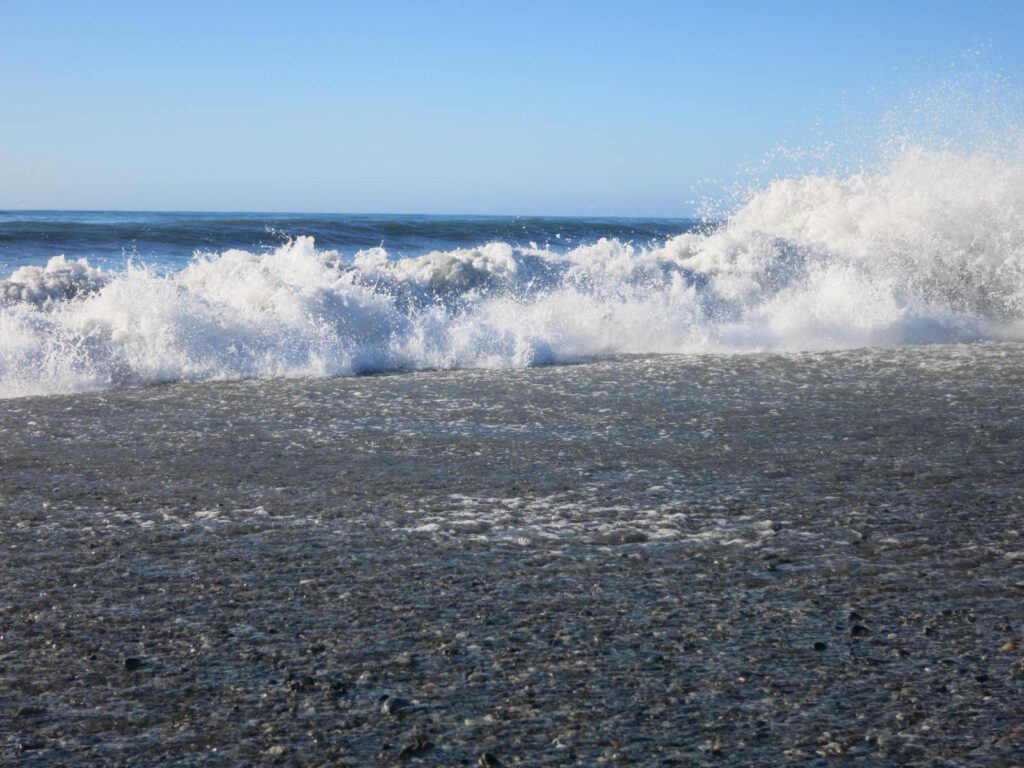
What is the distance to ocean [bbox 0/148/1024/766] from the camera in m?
2.15

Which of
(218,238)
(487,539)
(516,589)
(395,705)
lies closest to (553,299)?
(487,539)

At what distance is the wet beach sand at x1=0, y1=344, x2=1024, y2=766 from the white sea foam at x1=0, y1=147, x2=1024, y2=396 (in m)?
2.12

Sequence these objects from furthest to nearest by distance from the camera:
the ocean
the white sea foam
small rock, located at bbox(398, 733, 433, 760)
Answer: the white sea foam < the ocean < small rock, located at bbox(398, 733, 433, 760)

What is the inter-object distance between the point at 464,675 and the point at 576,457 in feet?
7.25

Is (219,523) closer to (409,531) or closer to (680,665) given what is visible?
(409,531)

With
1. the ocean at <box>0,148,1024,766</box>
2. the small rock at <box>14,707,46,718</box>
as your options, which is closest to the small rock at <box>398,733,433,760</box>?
the ocean at <box>0,148,1024,766</box>

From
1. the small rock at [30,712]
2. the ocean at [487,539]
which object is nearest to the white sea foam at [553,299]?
the ocean at [487,539]

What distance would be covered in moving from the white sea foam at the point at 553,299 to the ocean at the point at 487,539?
0.05 m

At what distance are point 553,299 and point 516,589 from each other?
667 centimetres

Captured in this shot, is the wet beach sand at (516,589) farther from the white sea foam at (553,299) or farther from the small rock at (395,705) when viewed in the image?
the white sea foam at (553,299)

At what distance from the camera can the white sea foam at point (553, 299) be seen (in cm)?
748

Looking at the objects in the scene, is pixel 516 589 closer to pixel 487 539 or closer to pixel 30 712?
pixel 487 539

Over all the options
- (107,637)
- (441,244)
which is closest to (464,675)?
(107,637)

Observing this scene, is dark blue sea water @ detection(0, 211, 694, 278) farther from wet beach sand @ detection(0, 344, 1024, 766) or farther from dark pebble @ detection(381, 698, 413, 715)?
dark pebble @ detection(381, 698, 413, 715)
